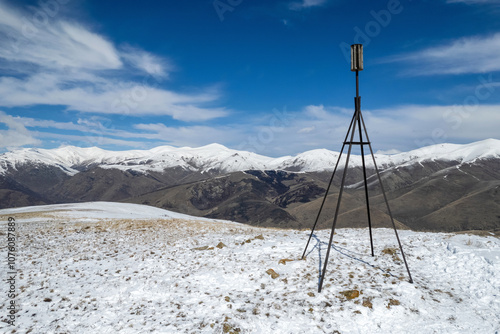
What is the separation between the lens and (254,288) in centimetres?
1145

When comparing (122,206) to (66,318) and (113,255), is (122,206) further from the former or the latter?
(66,318)

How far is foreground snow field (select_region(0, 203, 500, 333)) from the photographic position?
902 cm

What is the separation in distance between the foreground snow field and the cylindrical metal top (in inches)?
363

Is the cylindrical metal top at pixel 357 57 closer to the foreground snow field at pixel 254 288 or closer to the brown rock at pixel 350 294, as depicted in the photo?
the foreground snow field at pixel 254 288

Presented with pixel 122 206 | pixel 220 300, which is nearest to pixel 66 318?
pixel 220 300

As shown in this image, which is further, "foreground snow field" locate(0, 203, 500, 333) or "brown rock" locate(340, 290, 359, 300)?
"brown rock" locate(340, 290, 359, 300)

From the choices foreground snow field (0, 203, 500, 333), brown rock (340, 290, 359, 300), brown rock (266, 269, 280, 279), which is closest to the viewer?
foreground snow field (0, 203, 500, 333)

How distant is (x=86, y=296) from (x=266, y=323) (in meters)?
7.38

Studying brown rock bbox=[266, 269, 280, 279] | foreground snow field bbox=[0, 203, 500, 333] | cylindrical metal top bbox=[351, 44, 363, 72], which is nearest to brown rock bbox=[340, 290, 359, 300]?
foreground snow field bbox=[0, 203, 500, 333]

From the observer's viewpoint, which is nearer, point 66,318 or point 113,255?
point 66,318

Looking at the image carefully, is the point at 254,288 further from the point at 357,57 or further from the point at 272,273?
the point at 357,57

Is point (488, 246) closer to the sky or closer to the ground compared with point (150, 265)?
closer to the sky

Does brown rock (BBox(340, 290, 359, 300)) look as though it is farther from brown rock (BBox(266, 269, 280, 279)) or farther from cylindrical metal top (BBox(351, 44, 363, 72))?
cylindrical metal top (BBox(351, 44, 363, 72))

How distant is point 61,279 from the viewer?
40.5 ft
